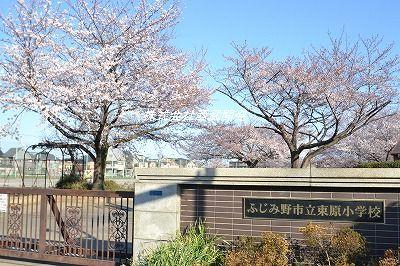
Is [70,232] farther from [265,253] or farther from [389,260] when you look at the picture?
[389,260]

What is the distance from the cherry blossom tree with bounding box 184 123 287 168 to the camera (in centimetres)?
2405

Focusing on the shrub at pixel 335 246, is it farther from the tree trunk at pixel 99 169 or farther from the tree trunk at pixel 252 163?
the tree trunk at pixel 252 163

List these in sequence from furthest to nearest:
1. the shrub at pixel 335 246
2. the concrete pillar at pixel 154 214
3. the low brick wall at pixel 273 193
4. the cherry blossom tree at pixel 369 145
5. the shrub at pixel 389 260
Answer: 1. the cherry blossom tree at pixel 369 145
2. the concrete pillar at pixel 154 214
3. the low brick wall at pixel 273 193
4. the shrub at pixel 335 246
5. the shrub at pixel 389 260

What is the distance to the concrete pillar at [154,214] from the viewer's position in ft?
24.9

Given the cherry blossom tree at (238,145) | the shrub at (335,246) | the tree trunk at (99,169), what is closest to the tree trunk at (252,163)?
the cherry blossom tree at (238,145)

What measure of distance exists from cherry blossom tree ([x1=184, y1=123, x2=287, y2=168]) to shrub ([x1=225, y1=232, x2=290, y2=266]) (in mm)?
17277

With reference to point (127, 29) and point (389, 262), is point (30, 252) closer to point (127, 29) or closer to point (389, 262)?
point (389, 262)

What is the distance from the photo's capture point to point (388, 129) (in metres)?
29.8

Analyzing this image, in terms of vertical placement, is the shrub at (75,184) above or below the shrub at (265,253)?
above


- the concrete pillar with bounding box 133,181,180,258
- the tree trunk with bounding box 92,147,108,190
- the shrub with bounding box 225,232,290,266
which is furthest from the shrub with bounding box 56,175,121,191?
the shrub with bounding box 225,232,290,266

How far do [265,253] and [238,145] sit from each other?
58.2 feet

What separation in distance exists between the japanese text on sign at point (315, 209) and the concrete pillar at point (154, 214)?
1170mm

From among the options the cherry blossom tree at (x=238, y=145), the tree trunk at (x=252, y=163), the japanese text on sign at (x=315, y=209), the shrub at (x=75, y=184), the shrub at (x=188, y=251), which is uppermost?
the cherry blossom tree at (x=238, y=145)

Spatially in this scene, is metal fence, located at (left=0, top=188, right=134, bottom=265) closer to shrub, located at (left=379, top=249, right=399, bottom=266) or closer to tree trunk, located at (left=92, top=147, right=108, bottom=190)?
shrub, located at (left=379, top=249, right=399, bottom=266)
